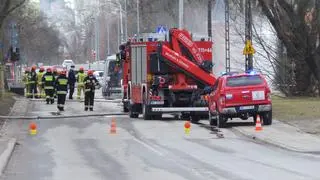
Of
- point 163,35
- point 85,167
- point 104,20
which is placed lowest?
point 85,167

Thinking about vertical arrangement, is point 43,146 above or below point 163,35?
below

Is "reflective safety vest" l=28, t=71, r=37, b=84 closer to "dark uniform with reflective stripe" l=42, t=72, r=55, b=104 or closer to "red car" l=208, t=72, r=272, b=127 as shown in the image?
"dark uniform with reflective stripe" l=42, t=72, r=55, b=104

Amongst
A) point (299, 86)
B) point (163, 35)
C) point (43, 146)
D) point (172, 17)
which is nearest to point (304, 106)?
point (163, 35)

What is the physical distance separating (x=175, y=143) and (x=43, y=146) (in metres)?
3.43

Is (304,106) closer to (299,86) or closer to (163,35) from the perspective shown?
(163,35)

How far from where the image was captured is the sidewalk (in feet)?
57.8

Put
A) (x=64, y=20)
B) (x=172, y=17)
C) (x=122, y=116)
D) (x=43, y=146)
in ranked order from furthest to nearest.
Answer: (x=64, y=20) → (x=172, y=17) → (x=122, y=116) → (x=43, y=146)

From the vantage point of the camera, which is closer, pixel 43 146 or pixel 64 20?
pixel 43 146

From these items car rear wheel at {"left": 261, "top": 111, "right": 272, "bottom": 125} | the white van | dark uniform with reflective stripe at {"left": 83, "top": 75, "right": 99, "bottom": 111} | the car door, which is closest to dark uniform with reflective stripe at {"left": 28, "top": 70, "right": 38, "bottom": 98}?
the white van

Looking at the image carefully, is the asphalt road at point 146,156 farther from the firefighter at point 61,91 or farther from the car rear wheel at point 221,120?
the firefighter at point 61,91

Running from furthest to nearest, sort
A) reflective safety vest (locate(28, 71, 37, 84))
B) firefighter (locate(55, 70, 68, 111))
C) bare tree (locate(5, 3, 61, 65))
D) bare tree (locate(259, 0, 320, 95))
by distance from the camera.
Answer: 1. bare tree (locate(5, 3, 61, 65))
2. reflective safety vest (locate(28, 71, 37, 84))
3. bare tree (locate(259, 0, 320, 95))
4. firefighter (locate(55, 70, 68, 111))

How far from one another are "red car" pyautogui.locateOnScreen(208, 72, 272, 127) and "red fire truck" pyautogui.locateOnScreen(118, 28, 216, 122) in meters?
3.30

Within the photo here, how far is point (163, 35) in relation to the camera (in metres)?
28.2

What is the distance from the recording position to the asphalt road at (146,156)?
12.8m
